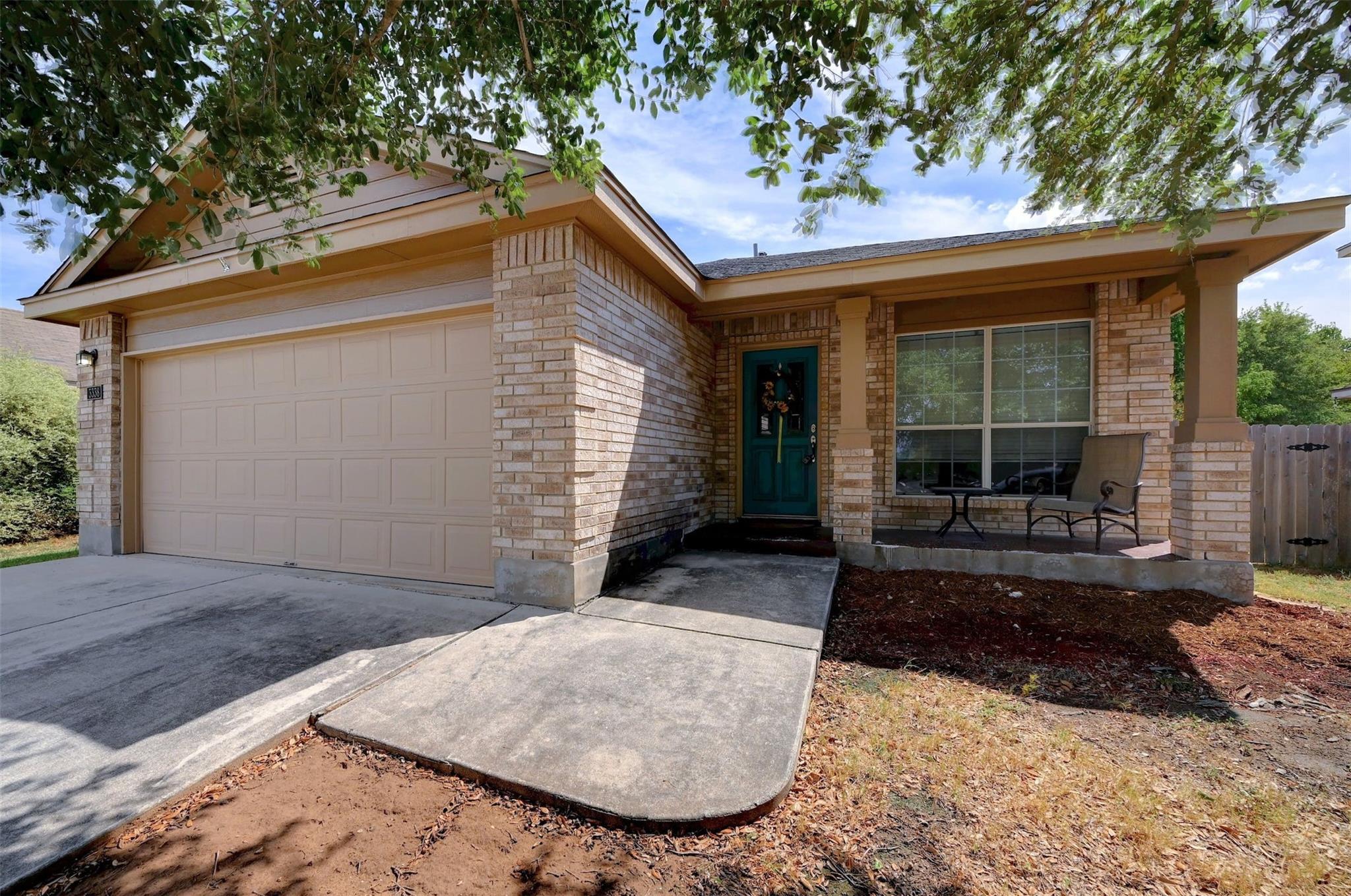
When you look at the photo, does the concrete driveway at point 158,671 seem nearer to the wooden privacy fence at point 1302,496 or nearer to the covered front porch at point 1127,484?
the covered front porch at point 1127,484

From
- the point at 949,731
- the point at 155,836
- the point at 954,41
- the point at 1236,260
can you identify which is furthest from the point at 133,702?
the point at 1236,260

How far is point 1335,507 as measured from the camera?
18.2 ft

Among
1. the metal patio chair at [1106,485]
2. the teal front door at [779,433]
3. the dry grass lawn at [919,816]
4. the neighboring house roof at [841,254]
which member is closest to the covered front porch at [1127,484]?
the metal patio chair at [1106,485]

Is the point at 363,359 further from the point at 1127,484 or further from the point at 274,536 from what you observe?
the point at 1127,484

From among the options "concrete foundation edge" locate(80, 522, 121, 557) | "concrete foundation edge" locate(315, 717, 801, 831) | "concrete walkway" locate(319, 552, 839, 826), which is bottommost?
"concrete foundation edge" locate(315, 717, 801, 831)

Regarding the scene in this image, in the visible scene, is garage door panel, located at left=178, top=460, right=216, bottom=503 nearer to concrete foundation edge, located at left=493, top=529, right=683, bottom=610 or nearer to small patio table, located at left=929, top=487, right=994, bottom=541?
concrete foundation edge, located at left=493, top=529, right=683, bottom=610

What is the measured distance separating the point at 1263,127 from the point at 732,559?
4498 mm

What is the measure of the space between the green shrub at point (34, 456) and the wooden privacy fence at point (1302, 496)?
16.4 metres

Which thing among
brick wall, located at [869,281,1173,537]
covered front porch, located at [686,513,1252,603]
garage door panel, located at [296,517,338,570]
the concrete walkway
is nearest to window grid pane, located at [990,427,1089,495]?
brick wall, located at [869,281,1173,537]

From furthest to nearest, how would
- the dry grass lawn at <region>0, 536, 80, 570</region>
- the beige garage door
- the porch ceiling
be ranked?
the dry grass lawn at <region>0, 536, 80, 570</region> < the beige garage door < the porch ceiling

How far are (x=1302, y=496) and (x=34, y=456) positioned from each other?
17.4 meters

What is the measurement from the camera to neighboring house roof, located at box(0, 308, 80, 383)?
13.2 meters

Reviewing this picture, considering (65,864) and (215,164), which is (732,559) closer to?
(65,864)

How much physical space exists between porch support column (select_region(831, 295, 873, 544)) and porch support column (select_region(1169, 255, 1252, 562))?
8.32 feet
